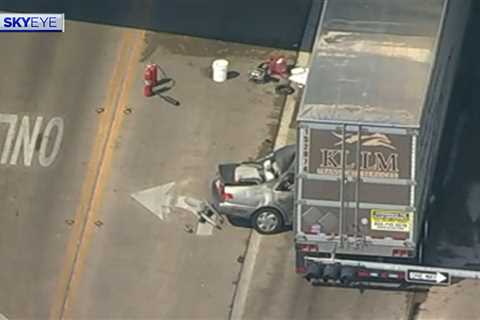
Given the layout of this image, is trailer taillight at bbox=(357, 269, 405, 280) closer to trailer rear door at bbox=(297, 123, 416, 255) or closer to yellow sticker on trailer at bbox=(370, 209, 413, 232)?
trailer rear door at bbox=(297, 123, 416, 255)

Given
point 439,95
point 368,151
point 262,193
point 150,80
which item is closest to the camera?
point 368,151

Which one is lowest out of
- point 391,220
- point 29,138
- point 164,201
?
point 391,220

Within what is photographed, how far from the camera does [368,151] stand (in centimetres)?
2602

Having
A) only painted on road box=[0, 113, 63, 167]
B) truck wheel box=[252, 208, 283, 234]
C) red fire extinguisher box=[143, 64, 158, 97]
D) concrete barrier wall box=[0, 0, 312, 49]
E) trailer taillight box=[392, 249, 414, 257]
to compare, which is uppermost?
concrete barrier wall box=[0, 0, 312, 49]

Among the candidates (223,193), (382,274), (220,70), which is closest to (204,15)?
(220,70)

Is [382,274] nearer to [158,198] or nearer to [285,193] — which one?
[285,193]

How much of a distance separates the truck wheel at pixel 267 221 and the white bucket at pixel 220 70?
15.5 feet

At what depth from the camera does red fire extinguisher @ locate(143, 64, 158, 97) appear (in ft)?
105

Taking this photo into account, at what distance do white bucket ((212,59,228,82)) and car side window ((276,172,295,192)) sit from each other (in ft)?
14.9

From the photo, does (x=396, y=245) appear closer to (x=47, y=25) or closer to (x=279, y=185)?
(x=279, y=185)

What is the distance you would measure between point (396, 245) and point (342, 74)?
130 inches

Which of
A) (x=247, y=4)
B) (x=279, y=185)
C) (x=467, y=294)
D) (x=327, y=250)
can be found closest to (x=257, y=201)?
(x=279, y=185)

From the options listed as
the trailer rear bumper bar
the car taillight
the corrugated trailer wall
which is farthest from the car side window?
the corrugated trailer wall

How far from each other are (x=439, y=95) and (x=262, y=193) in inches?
158
